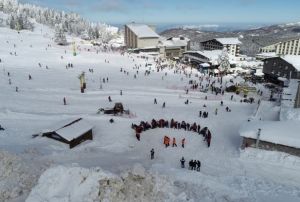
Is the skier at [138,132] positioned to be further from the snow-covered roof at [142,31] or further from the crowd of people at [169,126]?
the snow-covered roof at [142,31]

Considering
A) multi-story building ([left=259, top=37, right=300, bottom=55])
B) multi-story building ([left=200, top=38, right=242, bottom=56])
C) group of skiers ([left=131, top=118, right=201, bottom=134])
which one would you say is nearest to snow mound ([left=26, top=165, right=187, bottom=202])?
group of skiers ([left=131, top=118, right=201, bottom=134])

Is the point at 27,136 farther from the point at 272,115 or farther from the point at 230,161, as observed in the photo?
the point at 272,115

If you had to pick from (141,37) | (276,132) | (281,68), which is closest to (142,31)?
(141,37)

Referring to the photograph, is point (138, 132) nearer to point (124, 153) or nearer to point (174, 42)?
point (124, 153)

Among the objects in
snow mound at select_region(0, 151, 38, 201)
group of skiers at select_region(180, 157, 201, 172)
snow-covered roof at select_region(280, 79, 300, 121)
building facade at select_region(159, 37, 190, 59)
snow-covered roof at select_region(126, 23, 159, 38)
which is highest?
snow-covered roof at select_region(126, 23, 159, 38)

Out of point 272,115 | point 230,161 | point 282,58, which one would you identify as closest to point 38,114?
point 230,161

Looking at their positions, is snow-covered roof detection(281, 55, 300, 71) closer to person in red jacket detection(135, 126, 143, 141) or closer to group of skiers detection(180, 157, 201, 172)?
person in red jacket detection(135, 126, 143, 141)

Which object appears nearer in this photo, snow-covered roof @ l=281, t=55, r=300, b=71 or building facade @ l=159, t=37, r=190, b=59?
snow-covered roof @ l=281, t=55, r=300, b=71
